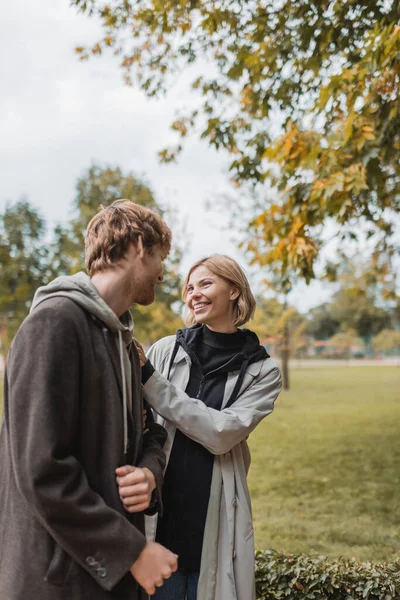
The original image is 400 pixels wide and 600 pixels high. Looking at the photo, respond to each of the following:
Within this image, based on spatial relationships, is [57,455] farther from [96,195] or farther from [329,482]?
[96,195]

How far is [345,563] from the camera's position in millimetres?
3354

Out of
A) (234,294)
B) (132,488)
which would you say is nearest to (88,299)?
(132,488)

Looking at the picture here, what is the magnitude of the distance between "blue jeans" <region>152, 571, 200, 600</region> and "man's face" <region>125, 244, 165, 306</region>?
48.3 inches

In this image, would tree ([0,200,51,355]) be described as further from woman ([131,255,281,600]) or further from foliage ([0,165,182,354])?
woman ([131,255,281,600])

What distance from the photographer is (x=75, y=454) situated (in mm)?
1334

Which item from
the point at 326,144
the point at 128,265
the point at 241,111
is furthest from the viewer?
the point at 241,111

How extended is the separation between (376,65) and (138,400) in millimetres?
3172

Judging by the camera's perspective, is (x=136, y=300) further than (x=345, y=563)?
No

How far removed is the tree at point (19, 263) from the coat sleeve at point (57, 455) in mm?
9016

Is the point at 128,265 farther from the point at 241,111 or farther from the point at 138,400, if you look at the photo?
the point at 241,111

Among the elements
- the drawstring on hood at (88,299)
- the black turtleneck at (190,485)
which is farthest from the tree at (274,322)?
the drawstring on hood at (88,299)

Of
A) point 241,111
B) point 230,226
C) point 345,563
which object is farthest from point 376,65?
point 230,226

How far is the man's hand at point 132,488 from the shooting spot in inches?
53.7

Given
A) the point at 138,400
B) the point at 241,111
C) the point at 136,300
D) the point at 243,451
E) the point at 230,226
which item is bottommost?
the point at 243,451
